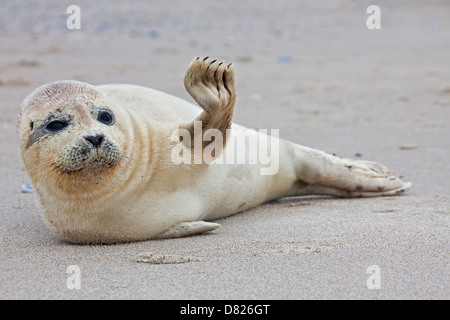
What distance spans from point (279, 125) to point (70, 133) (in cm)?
343

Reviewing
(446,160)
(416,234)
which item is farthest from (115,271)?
(446,160)

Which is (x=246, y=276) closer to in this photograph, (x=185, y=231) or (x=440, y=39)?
(x=185, y=231)

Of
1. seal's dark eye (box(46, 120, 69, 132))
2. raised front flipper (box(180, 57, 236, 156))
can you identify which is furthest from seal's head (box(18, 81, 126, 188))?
raised front flipper (box(180, 57, 236, 156))

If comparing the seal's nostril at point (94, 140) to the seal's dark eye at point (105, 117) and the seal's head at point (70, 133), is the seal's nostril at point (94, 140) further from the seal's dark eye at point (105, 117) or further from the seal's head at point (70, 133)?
the seal's dark eye at point (105, 117)

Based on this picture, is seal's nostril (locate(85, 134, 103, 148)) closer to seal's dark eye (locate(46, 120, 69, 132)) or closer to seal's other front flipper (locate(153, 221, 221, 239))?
seal's dark eye (locate(46, 120, 69, 132))

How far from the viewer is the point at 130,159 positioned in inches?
118

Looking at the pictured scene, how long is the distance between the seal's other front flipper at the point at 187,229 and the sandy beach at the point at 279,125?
5 centimetres

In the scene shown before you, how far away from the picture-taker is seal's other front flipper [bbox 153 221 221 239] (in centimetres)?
314

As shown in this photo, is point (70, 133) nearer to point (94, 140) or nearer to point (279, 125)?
point (94, 140)

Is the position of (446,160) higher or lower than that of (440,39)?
lower

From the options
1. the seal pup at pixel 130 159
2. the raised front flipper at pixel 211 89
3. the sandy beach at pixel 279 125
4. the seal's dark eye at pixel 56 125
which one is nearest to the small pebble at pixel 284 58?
the sandy beach at pixel 279 125

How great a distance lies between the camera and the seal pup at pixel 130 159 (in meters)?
2.85

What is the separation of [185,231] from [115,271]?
529 mm

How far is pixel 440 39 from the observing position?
11047mm
